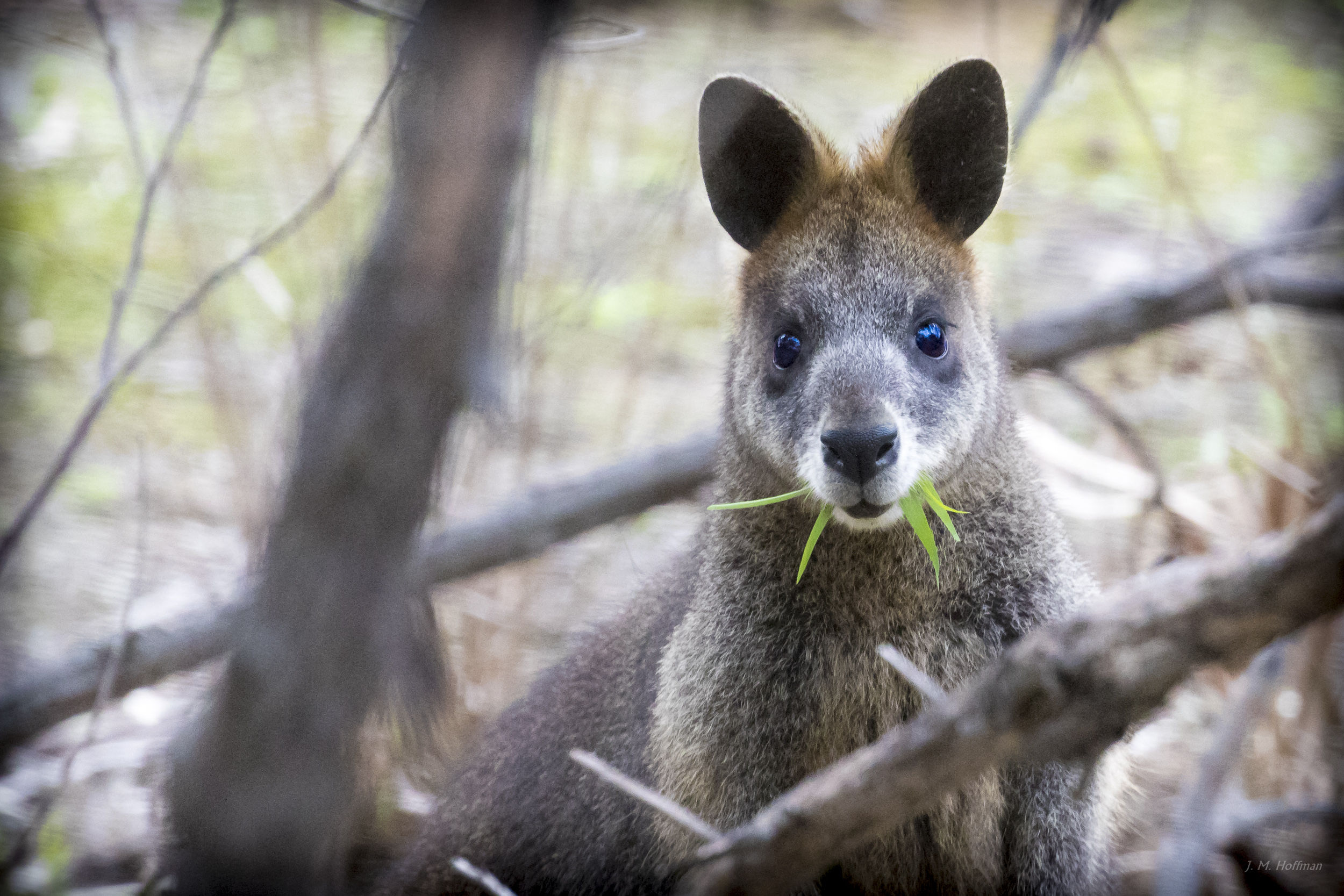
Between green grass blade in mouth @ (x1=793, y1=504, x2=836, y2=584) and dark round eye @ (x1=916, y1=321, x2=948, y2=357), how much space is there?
448 mm

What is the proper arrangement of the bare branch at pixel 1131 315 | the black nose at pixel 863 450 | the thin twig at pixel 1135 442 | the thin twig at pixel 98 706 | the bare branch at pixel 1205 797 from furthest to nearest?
the bare branch at pixel 1131 315 < the thin twig at pixel 1135 442 < the thin twig at pixel 98 706 < the black nose at pixel 863 450 < the bare branch at pixel 1205 797

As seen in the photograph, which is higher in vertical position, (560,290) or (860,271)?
(860,271)

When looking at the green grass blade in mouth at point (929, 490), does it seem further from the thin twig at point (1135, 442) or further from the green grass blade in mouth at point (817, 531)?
the thin twig at point (1135, 442)

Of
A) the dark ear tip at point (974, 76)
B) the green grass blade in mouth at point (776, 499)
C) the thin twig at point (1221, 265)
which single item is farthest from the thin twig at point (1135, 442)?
the green grass blade in mouth at point (776, 499)

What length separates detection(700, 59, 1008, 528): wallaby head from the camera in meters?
2.34

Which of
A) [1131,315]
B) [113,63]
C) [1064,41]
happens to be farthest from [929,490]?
[1131,315]

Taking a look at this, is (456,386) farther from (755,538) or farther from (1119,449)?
(1119,449)

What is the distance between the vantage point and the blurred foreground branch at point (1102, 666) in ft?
3.96

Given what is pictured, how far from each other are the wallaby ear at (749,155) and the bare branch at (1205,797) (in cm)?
149

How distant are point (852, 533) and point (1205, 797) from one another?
34.2 inches

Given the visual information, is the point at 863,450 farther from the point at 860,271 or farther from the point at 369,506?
the point at 369,506

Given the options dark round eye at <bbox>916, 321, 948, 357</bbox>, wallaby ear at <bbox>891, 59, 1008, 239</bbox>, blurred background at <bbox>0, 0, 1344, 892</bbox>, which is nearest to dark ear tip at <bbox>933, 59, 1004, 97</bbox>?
wallaby ear at <bbox>891, 59, 1008, 239</bbox>

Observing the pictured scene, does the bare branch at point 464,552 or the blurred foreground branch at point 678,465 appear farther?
the blurred foreground branch at point 678,465

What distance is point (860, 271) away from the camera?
250 cm
